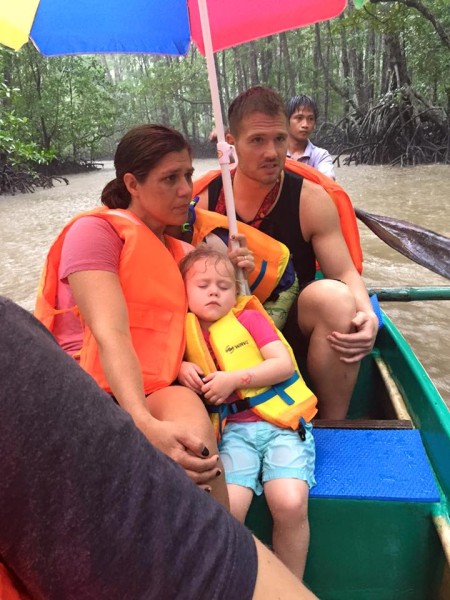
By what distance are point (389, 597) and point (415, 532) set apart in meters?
0.20

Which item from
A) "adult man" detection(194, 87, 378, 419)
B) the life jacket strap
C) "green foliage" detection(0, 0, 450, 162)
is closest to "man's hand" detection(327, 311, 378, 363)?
"adult man" detection(194, 87, 378, 419)

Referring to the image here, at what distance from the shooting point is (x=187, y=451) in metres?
1.12

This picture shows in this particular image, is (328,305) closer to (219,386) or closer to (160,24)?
(219,386)

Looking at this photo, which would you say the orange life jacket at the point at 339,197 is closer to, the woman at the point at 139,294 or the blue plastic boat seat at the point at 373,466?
the woman at the point at 139,294

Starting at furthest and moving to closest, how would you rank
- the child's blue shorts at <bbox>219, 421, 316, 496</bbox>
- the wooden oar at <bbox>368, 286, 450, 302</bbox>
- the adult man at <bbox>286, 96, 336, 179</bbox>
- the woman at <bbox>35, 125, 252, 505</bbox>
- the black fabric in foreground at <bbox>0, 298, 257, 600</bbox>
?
1. the adult man at <bbox>286, 96, 336, 179</bbox>
2. the wooden oar at <bbox>368, 286, 450, 302</bbox>
3. the child's blue shorts at <bbox>219, 421, 316, 496</bbox>
4. the woman at <bbox>35, 125, 252, 505</bbox>
5. the black fabric in foreground at <bbox>0, 298, 257, 600</bbox>

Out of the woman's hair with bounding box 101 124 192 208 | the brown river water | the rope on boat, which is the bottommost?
the brown river water

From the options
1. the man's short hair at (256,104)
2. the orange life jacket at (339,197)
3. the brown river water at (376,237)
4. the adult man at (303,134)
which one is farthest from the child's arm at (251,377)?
the adult man at (303,134)

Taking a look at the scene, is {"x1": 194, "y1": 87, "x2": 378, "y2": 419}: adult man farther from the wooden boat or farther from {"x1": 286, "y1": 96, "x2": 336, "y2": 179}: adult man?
{"x1": 286, "y1": 96, "x2": 336, "y2": 179}: adult man

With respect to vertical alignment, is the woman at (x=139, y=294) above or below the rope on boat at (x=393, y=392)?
above

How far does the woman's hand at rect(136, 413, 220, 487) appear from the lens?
43.1 inches

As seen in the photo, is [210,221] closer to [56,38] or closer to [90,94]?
[56,38]

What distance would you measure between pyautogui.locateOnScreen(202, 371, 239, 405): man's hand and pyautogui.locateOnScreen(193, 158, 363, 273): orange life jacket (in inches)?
38.9

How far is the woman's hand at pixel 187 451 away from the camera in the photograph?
1.10 m

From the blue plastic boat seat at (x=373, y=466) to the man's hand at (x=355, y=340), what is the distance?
26 centimetres
